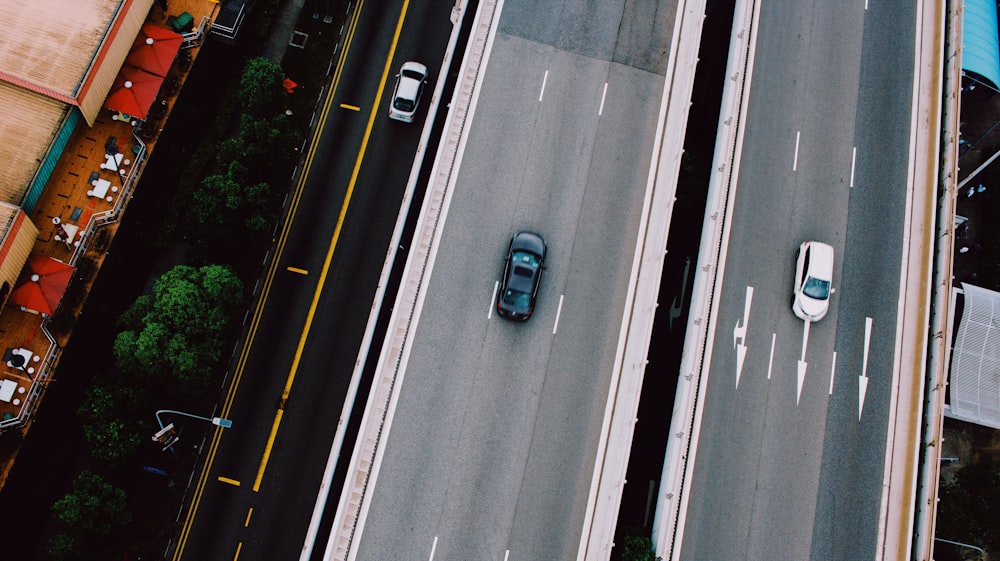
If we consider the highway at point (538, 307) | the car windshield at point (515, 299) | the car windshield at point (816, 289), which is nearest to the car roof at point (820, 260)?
the car windshield at point (816, 289)

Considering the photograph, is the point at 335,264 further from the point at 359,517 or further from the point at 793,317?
the point at 793,317

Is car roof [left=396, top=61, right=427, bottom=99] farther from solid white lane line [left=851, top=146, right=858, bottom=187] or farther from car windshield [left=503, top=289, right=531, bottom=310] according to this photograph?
solid white lane line [left=851, top=146, right=858, bottom=187]

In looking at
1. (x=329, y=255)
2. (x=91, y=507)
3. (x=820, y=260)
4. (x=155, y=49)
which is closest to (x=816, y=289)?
(x=820, y=260)

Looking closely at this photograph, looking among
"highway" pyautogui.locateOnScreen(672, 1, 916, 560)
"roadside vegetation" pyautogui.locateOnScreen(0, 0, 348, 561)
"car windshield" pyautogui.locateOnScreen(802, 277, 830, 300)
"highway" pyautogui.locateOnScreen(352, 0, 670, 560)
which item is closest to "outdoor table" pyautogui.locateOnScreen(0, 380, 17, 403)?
"roadside vegetation" pyautogui.locateOnScreen(0, 0, 348, 561)

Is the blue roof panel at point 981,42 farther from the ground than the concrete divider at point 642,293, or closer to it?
farther from the ground

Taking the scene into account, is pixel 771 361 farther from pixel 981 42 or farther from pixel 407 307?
pixel 981 42

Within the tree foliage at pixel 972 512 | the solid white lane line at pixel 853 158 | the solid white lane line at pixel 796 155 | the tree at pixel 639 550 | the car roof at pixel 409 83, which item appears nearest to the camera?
the tree at pixel 639 550

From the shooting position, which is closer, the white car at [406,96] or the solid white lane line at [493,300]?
the solid white lane line at [493,300]

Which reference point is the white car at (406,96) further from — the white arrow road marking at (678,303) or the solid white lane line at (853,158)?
the solid white lane line at (853,158)
